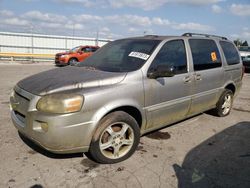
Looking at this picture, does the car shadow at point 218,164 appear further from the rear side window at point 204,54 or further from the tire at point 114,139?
the rear side window at point 204,54

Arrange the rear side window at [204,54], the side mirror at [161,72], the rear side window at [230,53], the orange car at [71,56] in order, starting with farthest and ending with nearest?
the orange car at [71,56] → the rear side window at [230,53] → the rear side window at [204,54] → the side mirror at [161,72]

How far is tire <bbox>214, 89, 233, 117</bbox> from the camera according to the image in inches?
211

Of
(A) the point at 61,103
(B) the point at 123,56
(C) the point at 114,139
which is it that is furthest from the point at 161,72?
(A) the point at 61,103

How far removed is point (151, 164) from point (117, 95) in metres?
1.08

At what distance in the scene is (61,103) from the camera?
2826 millimetres

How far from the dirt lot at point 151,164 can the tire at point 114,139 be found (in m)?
0.13

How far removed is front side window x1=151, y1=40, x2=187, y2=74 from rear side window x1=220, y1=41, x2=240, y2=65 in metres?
1.58

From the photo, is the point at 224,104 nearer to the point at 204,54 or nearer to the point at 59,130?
the point at 204,54

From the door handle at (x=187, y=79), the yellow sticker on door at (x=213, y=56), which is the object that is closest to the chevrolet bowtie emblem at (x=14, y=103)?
the door handle at (x=187, y=79)

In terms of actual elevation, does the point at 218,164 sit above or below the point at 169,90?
below

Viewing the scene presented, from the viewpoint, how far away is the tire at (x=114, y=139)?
10.3 ft

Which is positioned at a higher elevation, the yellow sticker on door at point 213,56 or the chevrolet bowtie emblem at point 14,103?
the yellow sticker on door at point 213,56

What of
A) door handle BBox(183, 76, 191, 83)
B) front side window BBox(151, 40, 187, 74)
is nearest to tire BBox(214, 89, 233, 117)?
door handle BBox(183, 76, 191, 83)

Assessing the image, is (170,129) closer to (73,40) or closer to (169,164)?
(169,164)
